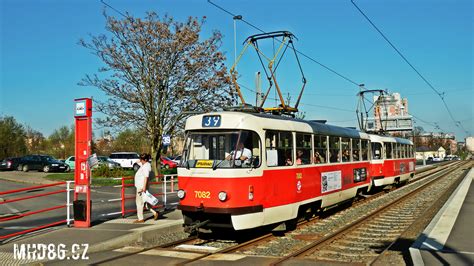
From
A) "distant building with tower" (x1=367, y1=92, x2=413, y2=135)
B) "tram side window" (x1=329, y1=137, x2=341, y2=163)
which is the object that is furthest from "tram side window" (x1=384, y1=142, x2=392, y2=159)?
"distant building with tower" (x1=367, y1=92, x2=413, y2=135)

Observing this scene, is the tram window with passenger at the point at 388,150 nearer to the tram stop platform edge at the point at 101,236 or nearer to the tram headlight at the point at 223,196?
the tram stop platform edge at the point at 101,236

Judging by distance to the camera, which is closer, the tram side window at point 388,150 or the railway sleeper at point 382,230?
the railway sleeper at point 382,230

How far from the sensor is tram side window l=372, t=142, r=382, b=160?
1980 centimetres

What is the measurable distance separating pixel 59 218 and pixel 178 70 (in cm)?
1537

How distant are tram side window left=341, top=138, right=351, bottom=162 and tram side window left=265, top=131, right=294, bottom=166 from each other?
4373 millimetres

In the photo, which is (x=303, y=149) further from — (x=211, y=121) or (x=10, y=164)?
(x=10, y=164)

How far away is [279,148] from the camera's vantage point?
1012 centimetres

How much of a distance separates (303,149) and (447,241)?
405 cm

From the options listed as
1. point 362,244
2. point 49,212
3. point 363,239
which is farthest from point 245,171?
point 49,212

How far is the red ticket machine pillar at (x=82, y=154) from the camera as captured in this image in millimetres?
10359

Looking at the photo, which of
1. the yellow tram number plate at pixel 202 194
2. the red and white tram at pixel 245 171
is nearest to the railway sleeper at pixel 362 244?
the red and white tram at pixel 245 171

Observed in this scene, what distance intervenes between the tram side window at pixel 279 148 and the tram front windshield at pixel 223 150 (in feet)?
1.28

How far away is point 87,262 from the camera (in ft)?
25.0

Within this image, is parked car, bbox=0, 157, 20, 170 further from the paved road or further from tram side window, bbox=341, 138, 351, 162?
tram side window, bbox=341, 138, 351, 162
